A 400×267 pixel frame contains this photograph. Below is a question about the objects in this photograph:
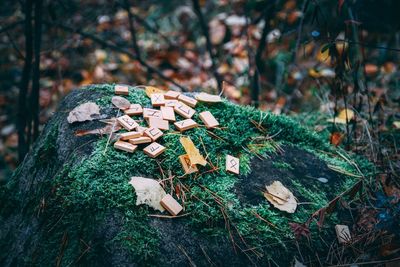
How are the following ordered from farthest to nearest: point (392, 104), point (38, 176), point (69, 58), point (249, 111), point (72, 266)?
point (69, 58)
point (392, 104)
point (249, 111)
point (38, 176)
point (72, 266)

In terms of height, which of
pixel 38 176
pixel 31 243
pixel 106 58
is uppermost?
pixel 38 176

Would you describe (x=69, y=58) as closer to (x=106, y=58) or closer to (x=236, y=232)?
→ (x=106, y=58)

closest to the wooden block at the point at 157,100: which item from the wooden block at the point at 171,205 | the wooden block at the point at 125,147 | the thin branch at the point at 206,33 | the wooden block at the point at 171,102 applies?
the wooden block at the point at 171,102

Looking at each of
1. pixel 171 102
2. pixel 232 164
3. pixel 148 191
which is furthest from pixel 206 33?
pixel 148 191

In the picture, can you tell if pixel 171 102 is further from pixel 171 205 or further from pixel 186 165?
pixel 171 205

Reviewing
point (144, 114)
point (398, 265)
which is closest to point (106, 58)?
A: point (144, 114)

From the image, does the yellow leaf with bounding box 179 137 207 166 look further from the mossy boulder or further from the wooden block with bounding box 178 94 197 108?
the wooden block with bounding box 178 94 197 108

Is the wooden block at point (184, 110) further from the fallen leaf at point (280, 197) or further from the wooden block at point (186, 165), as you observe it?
the fallen leaf at point (280, 197)
